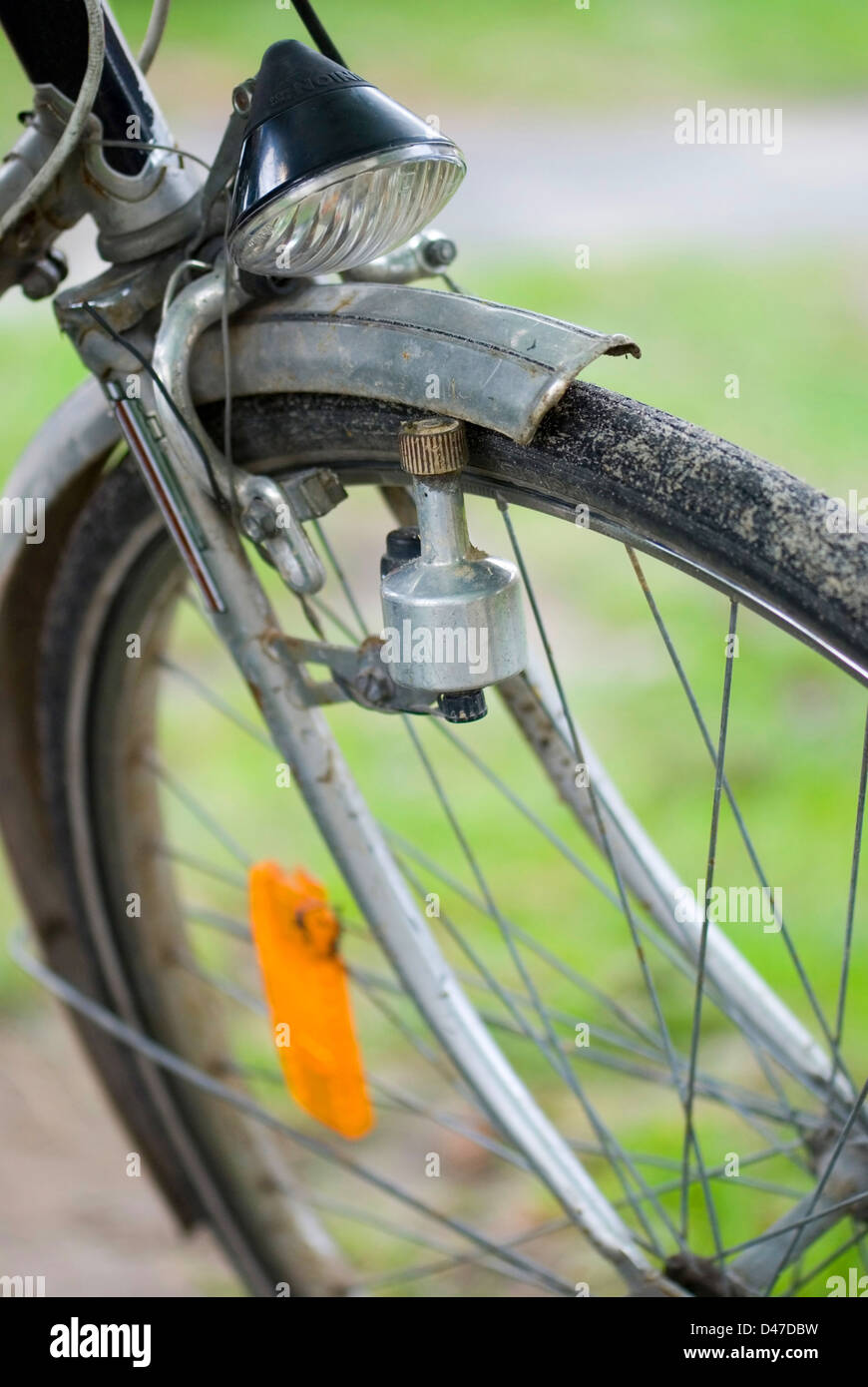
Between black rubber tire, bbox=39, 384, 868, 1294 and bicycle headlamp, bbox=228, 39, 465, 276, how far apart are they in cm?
9

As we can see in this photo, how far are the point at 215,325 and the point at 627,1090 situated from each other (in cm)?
96

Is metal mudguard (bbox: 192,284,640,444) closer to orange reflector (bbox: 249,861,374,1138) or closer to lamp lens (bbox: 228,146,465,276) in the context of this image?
lamp lens (bbox: 228,146,465,276)

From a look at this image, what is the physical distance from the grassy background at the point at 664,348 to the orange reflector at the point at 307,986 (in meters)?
0.53

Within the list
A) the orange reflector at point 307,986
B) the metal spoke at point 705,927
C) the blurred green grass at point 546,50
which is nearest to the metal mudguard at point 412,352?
the metal spoke at point 705,927

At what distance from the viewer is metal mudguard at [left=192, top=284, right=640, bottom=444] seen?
2.11 feet

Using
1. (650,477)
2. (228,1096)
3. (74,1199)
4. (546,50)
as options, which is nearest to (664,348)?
(74,1199)

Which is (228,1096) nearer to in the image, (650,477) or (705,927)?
(705,927)

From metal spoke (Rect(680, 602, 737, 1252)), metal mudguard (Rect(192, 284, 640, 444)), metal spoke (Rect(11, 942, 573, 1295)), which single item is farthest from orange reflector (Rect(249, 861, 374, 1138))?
metal mudguard (Rect(192, 284, 640, 444))

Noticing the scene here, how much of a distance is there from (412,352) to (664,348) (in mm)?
2353

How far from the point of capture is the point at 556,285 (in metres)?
3.25

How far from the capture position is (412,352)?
2.27 feet

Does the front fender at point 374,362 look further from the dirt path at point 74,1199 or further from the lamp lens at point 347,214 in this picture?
the dirt path at point 74,1199
